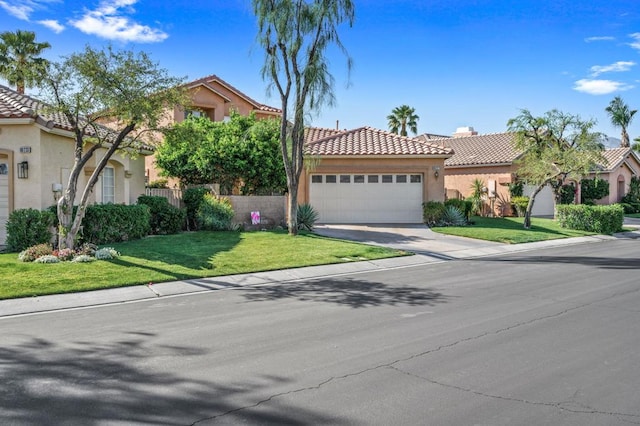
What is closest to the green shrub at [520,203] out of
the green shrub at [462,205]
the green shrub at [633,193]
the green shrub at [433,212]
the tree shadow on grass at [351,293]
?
the green shrub at [462,205]

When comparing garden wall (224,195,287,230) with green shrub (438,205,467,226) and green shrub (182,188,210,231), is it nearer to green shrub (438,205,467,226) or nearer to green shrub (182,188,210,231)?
green shrub (182,188,210,231)

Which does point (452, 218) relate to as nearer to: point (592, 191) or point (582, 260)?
point (582, 260)

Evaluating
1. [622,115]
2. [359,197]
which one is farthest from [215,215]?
[622,115]

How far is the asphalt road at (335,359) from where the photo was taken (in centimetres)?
467

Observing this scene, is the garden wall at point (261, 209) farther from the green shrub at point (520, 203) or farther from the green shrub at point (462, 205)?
the green shrub at point (520, 203)

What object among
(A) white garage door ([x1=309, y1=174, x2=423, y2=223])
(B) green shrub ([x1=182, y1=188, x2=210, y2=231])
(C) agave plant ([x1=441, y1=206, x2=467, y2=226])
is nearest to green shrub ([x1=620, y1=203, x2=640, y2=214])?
(C) agave plant ([x1=441, y1=206, x2=467, y2=226])

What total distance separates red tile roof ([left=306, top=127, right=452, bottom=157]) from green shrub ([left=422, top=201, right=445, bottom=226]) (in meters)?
2.52

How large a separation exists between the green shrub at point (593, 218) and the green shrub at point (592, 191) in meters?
13.0

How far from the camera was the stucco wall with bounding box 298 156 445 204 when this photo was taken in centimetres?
2502

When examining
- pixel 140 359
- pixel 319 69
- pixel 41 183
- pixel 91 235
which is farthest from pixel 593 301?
pixel 41 183

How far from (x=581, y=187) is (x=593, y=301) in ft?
101

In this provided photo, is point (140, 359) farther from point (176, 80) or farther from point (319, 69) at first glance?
point (319, 69)

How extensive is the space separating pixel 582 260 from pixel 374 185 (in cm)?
1165

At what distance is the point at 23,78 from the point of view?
12641 mm
